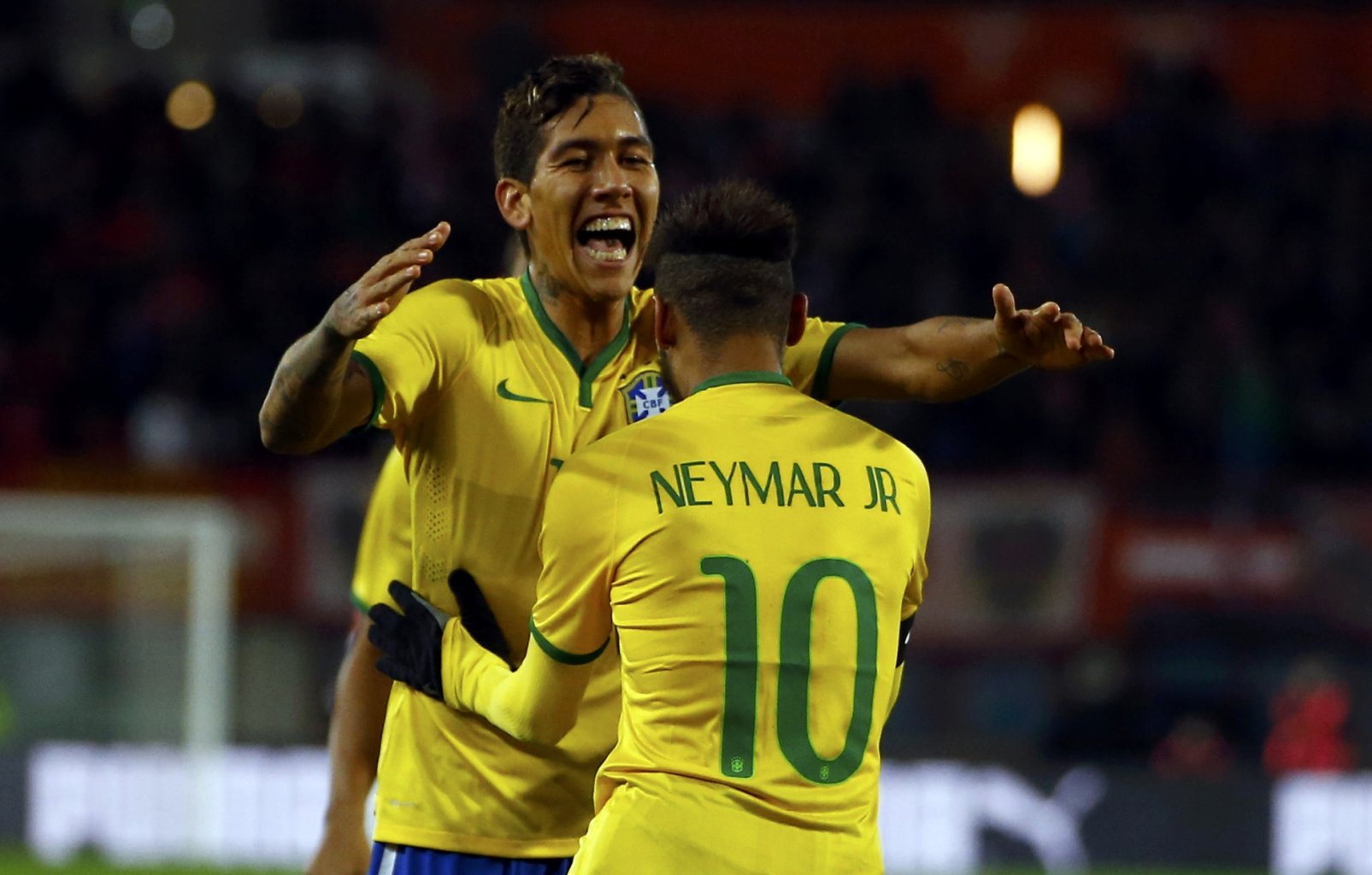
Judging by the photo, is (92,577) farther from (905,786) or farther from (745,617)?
(745,617)

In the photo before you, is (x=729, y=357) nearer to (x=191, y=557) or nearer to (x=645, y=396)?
(x=645, y=396)

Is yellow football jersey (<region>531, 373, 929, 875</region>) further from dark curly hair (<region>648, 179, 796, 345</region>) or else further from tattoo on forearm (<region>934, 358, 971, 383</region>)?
tattoo on forearm (<region>934, 358, 971, 383</region>)

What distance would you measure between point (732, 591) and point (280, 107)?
588 inches

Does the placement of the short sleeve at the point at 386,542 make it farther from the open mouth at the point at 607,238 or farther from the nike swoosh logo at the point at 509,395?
the open mouth at the point at 607,238

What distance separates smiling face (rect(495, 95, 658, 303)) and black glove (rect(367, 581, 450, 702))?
0.61m

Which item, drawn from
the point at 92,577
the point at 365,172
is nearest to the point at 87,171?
the point at 365,172

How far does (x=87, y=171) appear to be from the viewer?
15.3 meters

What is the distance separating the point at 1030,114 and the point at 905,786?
8.38 meters

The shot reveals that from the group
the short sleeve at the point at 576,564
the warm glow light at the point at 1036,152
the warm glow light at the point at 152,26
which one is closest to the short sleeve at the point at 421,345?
the short sleeve at the point at 576,564

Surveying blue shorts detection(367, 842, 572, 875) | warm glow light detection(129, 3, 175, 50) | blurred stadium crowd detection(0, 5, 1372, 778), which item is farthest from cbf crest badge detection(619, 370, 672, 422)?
warm glow light detection(129, 3, 175, 50)

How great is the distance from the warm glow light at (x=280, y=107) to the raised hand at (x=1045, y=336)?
13793 mm

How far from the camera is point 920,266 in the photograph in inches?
599

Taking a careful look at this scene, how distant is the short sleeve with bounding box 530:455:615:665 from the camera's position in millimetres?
3145

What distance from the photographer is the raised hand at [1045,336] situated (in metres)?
3.43
